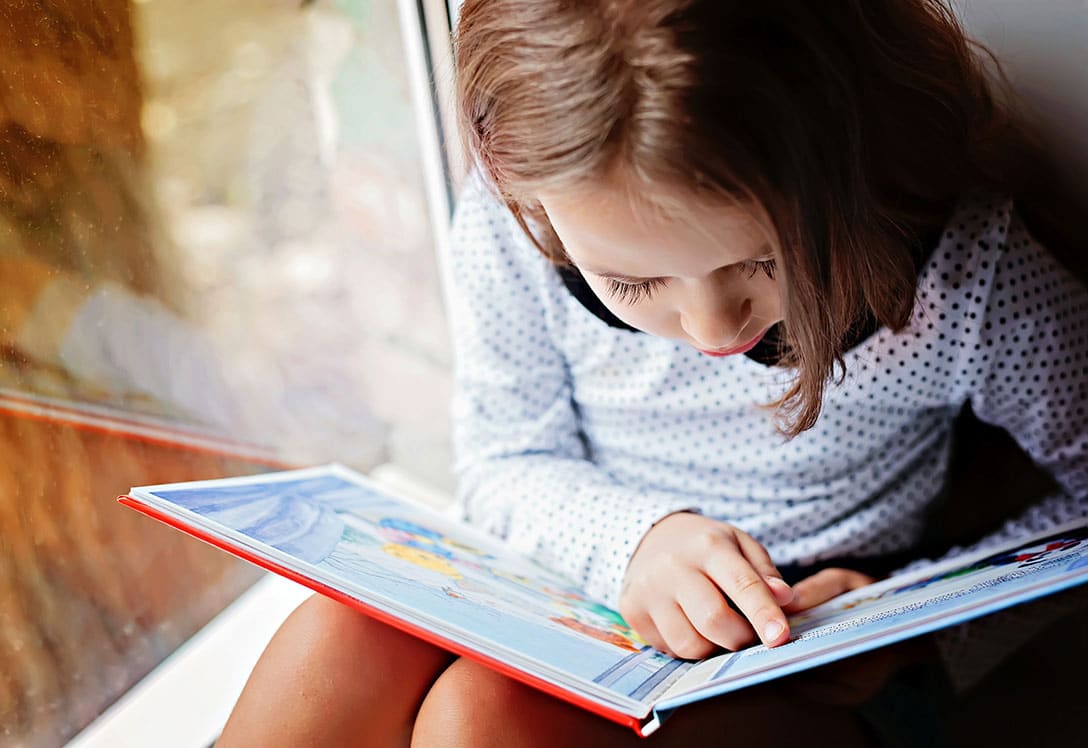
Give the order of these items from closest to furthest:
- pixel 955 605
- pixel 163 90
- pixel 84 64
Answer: pixel 955 605 → pixel 84 64 → pixel 163 90

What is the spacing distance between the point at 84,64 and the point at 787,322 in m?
0.54

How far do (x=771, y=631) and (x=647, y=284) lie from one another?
0.70 feet

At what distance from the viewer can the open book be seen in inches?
18.9

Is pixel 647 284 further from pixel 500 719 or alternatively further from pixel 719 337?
pixel 500 719

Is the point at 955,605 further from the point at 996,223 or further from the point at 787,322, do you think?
the point at 996,223

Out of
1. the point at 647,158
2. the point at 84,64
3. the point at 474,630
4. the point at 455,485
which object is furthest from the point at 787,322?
the point at 455,485

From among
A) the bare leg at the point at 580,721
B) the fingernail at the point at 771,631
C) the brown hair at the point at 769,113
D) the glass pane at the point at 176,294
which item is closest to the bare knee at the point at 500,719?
the bare leg at the point at 580,721

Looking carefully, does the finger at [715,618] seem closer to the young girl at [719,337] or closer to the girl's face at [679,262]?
the young girl at [719,337]

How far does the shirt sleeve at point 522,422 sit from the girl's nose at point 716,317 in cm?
18

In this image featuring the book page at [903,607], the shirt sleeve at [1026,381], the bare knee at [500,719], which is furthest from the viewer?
the shirt sleeve at [1026,381]

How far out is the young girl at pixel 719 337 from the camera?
0.49 metres

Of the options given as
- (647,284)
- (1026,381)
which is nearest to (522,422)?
(647,284)

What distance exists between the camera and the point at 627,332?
758mm

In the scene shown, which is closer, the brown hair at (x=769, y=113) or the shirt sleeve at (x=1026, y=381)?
the brown hair at (x=769, y=113)
